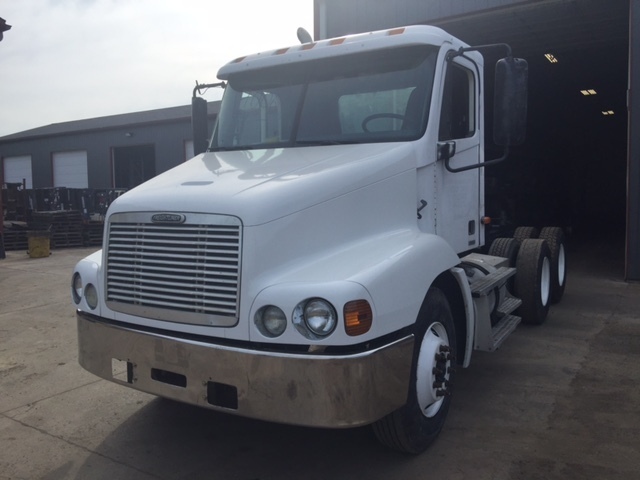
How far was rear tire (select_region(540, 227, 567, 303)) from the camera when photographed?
8.40 m

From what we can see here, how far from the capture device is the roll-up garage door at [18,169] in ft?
116

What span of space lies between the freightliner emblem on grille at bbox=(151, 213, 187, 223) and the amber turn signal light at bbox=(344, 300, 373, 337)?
1.12m

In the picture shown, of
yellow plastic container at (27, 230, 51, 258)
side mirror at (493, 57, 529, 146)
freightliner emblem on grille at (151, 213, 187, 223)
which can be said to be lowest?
yellow plastic container at (27, 230, 51, 258)

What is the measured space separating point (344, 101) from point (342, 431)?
2422mm

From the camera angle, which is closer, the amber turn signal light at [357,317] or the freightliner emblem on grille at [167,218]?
the amber turn signal light at [357,317]

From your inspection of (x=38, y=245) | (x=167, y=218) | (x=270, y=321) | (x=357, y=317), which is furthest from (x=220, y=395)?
(x=38, y=245)

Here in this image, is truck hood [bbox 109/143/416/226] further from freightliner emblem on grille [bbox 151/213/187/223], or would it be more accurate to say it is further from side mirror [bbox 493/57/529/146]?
side mirror [bbox 493/57/529/146]

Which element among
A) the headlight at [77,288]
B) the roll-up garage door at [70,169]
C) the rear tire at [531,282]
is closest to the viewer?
the headlight at [77,288]

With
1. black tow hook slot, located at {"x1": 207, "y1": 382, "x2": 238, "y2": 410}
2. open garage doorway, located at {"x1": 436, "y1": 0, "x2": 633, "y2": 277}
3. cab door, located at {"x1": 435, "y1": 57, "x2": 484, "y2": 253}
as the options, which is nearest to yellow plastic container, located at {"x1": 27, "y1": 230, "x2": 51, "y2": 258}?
open garage doorway, located at {"x1": 436, "y1": 0, "x2": 633, "y2": 277}

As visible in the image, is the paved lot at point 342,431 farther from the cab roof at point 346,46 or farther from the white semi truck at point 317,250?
the cab roof at point 346,46

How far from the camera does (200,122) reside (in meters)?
5.77

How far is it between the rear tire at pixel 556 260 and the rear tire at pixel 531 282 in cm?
80

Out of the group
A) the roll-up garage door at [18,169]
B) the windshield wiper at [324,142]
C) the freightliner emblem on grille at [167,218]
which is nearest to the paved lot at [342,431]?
the freightliner emblem on grille at [167,218]

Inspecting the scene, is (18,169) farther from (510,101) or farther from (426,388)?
(426,388)
